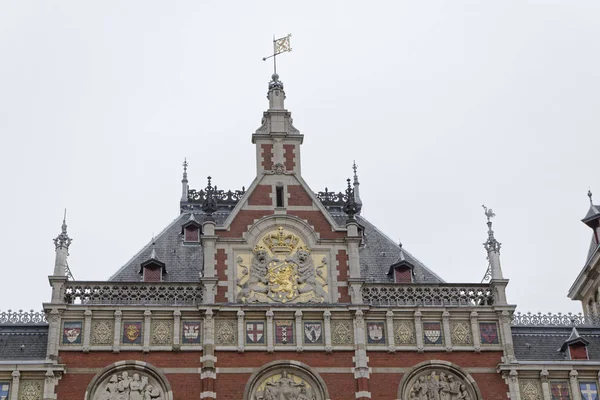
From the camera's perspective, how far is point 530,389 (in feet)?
120

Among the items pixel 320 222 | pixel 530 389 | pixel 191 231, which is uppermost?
pixel 191 231

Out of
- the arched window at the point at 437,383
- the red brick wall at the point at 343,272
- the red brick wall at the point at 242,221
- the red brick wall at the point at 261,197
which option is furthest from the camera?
the red brick wall at the point at 261,197

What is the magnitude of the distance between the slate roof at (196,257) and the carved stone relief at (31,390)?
5782 millimetres

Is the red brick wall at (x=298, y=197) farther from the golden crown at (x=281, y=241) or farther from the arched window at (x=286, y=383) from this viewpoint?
the arched window at (x=286, y=383)

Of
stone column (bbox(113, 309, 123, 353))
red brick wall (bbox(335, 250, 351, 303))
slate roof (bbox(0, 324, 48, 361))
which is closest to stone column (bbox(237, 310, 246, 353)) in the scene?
red brick wall (bbox(335, 250, 351, 303))

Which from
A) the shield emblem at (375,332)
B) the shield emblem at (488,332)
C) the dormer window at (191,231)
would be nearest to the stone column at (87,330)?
the dormer window at (191,231)

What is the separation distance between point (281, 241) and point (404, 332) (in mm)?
5573

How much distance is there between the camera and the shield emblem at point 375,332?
121ft

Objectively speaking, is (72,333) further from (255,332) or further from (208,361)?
(255,332)

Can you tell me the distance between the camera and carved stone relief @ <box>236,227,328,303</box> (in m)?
37.2

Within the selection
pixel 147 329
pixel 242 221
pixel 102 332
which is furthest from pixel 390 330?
pixel 102 332

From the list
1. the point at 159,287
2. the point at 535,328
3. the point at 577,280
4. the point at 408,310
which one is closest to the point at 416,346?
the point at 408,310

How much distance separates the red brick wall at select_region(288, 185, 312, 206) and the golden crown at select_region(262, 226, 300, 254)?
127 cm

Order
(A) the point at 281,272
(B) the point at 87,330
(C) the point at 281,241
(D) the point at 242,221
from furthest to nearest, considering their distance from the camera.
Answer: (D) the point at 242,221 < (C) the point at 281,241 < (A) the point at 281,272 < (B) the point at 87,330
